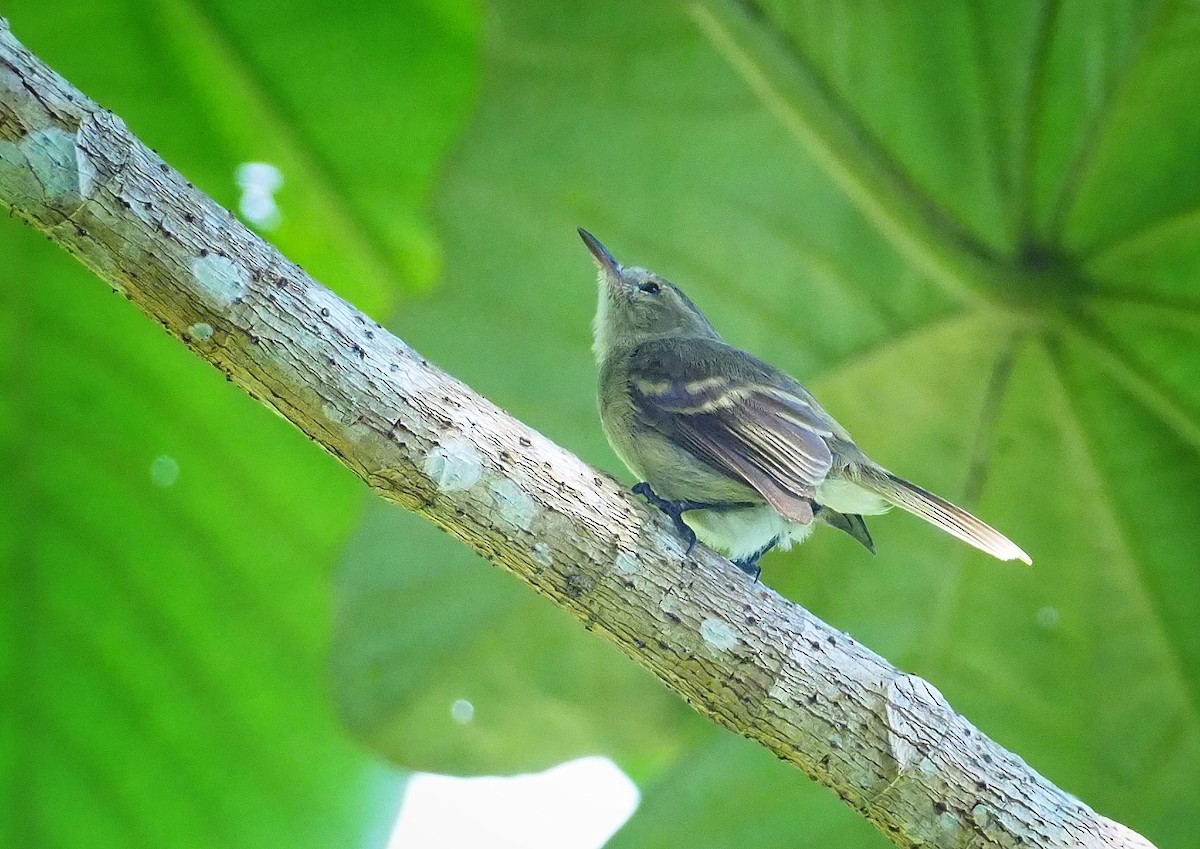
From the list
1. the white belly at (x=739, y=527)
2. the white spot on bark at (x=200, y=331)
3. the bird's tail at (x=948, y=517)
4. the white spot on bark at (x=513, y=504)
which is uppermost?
the bird's tail at (x=948, y=517)

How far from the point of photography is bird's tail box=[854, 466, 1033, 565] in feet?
8.91

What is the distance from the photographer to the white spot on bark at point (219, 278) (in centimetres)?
211

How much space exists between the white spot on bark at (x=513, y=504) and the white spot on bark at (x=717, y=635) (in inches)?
16.9

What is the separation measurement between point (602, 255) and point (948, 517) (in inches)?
47.2

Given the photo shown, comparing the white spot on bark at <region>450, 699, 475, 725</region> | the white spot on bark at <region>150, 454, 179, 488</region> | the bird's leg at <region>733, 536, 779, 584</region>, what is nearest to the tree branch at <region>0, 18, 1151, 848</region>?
the bird's leg at <region>733, 536, 779, 584</region>

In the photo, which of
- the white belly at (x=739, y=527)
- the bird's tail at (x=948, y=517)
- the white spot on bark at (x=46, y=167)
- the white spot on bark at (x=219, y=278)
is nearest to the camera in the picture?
the white spot on bark at (x=46, y=167)

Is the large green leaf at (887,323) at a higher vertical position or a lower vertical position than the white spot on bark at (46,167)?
higher

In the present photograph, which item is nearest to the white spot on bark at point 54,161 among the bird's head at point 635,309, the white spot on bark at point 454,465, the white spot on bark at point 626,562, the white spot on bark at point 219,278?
the white spot on bark at point 219,278

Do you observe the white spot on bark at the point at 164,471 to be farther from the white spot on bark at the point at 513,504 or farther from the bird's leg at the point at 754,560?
the bird's leg at the point at 754,560

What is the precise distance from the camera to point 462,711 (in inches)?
132

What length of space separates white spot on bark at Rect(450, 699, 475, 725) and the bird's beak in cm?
129

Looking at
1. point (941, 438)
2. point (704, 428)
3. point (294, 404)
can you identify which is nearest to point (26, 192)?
point (294, 404)

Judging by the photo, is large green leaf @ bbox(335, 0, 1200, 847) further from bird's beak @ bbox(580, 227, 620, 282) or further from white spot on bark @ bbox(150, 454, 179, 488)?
white spot on bark @ bbox(150, 454, 179, 488)

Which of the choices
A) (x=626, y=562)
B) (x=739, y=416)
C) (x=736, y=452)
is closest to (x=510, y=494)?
(x=626, y=562)
